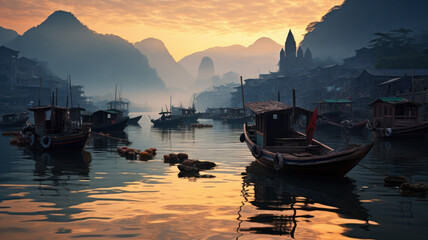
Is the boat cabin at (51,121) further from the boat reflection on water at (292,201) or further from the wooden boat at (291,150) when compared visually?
the boat reflection on water at (292,201)

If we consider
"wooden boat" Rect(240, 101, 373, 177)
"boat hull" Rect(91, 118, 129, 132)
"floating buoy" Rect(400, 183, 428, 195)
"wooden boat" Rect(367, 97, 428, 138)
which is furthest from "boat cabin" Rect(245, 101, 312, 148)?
"boat hull" Rect(91, 118, 129, 132)

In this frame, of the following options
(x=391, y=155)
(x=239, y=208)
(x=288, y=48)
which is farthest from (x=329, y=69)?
(x=239, y=208)

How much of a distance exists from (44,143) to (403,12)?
134609 millimetres

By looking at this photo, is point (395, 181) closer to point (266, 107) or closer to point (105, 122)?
point (266, 107)

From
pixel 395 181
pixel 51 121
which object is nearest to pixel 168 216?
pixel 395 181

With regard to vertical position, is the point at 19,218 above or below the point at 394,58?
below

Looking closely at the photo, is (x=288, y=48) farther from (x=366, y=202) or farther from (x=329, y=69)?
(x=366, y=202)

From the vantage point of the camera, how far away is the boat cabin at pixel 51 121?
2725 cm

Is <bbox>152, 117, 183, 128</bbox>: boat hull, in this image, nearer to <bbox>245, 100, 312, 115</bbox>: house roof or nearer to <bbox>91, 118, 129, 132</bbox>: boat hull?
<bbox>91, 118, 129, 132</bbox>: boat hull

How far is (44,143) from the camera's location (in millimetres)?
26562

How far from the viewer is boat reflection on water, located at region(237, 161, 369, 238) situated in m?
9.87

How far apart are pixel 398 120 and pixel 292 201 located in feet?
96.8

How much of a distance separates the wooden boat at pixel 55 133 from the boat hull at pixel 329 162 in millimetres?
17555

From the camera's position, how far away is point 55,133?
28938 millimetres
